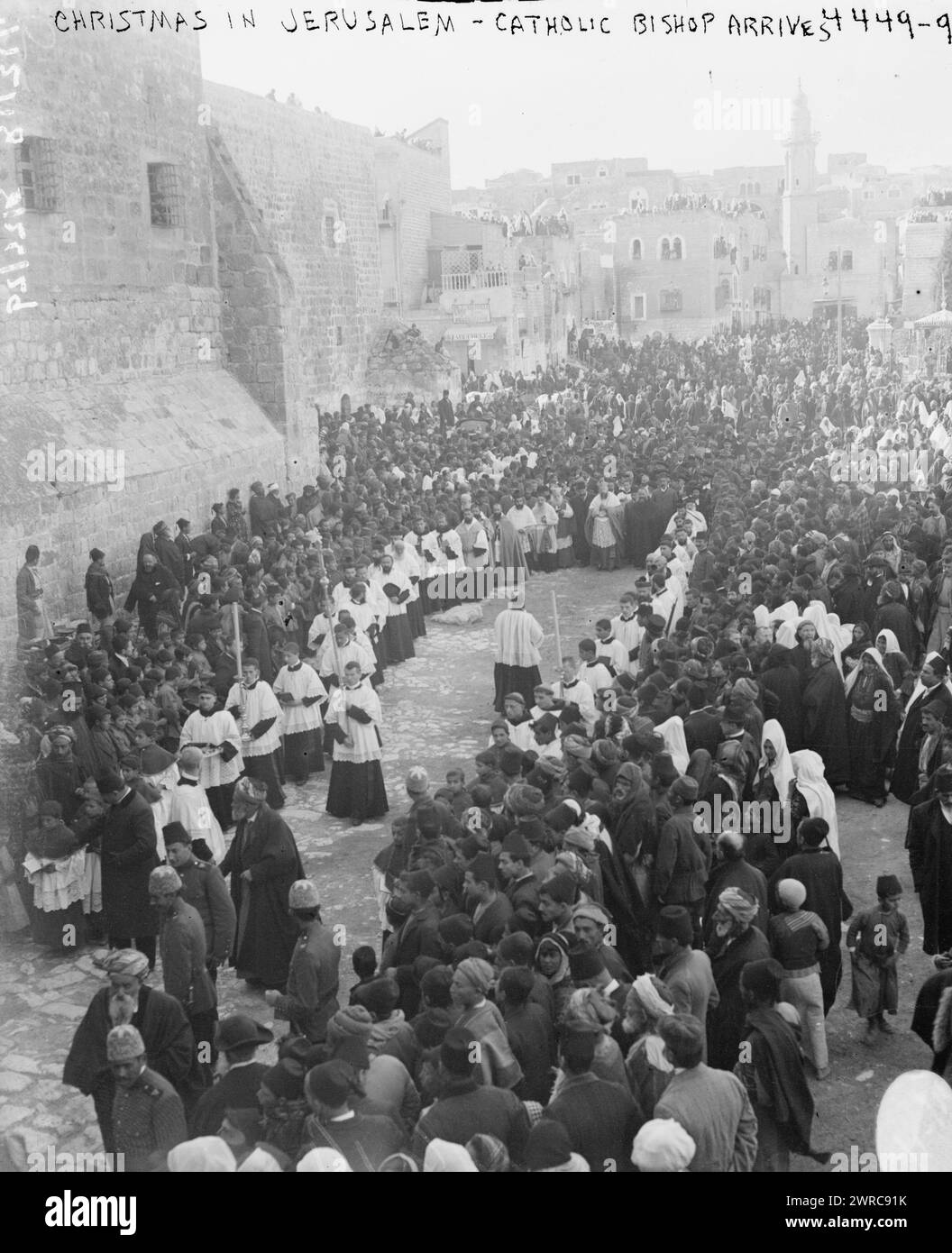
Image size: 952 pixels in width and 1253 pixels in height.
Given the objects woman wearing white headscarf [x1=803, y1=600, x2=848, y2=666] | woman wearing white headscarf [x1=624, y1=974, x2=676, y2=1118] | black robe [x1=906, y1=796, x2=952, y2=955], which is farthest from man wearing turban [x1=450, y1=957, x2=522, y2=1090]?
woman wearing white headscarf [x1=803, y1=600, x2=848, y2=666]

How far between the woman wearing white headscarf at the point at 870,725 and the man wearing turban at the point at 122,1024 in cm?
605

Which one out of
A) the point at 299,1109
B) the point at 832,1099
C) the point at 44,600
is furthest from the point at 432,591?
the point at 299,1109

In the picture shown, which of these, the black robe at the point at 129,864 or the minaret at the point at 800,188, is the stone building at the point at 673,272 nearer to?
the minaret at the point at 800,188

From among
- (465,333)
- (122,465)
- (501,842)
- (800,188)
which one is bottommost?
(501,842)

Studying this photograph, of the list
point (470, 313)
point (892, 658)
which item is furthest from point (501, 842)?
point (470, 313)

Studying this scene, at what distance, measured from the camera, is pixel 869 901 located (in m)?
8.36

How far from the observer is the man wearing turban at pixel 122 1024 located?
5340mm

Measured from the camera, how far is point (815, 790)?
7.66 m

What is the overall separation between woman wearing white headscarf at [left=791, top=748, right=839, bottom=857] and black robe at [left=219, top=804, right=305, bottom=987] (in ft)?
9.73

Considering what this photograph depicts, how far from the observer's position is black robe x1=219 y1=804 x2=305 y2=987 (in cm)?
716

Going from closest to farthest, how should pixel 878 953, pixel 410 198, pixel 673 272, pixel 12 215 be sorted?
pixel 878 953
pixel 12 215
pixel 410 198
pixel 673 272
